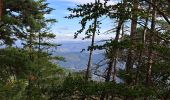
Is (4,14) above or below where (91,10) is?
below

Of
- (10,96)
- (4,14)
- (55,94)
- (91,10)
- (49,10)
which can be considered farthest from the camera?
(49,10)

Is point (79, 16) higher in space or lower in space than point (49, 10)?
higher

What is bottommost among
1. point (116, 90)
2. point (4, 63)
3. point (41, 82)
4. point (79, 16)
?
point (41, 82)

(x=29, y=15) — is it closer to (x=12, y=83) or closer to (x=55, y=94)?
(x=12, y=83)

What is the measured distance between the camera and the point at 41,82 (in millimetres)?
44625

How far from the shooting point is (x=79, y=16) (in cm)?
1412

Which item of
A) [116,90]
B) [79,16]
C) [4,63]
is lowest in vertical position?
[4,63]

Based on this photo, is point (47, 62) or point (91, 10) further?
point (47, 62)

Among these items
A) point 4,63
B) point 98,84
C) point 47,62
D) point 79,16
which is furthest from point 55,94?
point 47,62

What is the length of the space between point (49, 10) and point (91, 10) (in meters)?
28.5

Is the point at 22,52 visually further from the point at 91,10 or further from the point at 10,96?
the point at 91,10

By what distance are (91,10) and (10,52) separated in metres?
12.1

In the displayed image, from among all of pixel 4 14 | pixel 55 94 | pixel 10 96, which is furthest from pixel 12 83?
pixel 4 14

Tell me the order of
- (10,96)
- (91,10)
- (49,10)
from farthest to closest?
(49,10)
(10,96)
(91,10)
